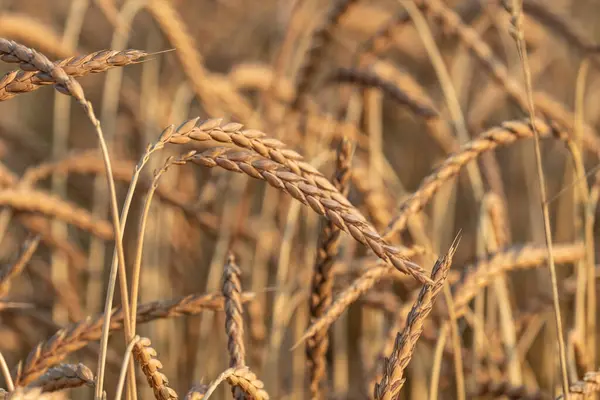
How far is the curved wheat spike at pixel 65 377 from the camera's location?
0.85 meters

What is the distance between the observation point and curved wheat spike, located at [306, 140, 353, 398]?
1.09 metres

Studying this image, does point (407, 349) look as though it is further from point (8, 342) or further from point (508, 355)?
point (8, 342)

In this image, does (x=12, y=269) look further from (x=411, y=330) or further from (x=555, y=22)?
(x=555, y=22)

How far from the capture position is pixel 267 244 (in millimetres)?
2240

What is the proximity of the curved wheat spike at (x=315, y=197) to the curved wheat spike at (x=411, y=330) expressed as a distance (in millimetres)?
38

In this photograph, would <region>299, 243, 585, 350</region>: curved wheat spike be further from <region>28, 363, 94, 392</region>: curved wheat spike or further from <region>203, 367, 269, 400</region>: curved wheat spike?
<region>28, 363, 94, 392</region>: curved wheat spike

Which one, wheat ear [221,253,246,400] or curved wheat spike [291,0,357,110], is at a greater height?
curved wheat spike [291,0,357,110]

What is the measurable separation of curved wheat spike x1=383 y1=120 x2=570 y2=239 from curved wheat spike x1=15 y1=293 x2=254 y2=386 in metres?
0.24

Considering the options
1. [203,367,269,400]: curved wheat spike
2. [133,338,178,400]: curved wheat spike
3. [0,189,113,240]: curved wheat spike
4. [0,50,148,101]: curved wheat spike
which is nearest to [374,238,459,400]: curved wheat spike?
[203,367,269,400]: curved wheat spike

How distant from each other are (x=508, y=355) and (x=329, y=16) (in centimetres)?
90

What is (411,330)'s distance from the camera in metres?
0.84

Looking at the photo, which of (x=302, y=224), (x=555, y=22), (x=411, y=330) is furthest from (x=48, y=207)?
(x=302, y=224)

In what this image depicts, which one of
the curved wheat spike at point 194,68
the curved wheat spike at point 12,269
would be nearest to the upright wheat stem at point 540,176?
the curved wheat spike at point 12,269

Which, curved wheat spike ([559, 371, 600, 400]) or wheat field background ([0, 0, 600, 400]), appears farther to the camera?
curved wheat spike ([559, 371, 600, 400])
